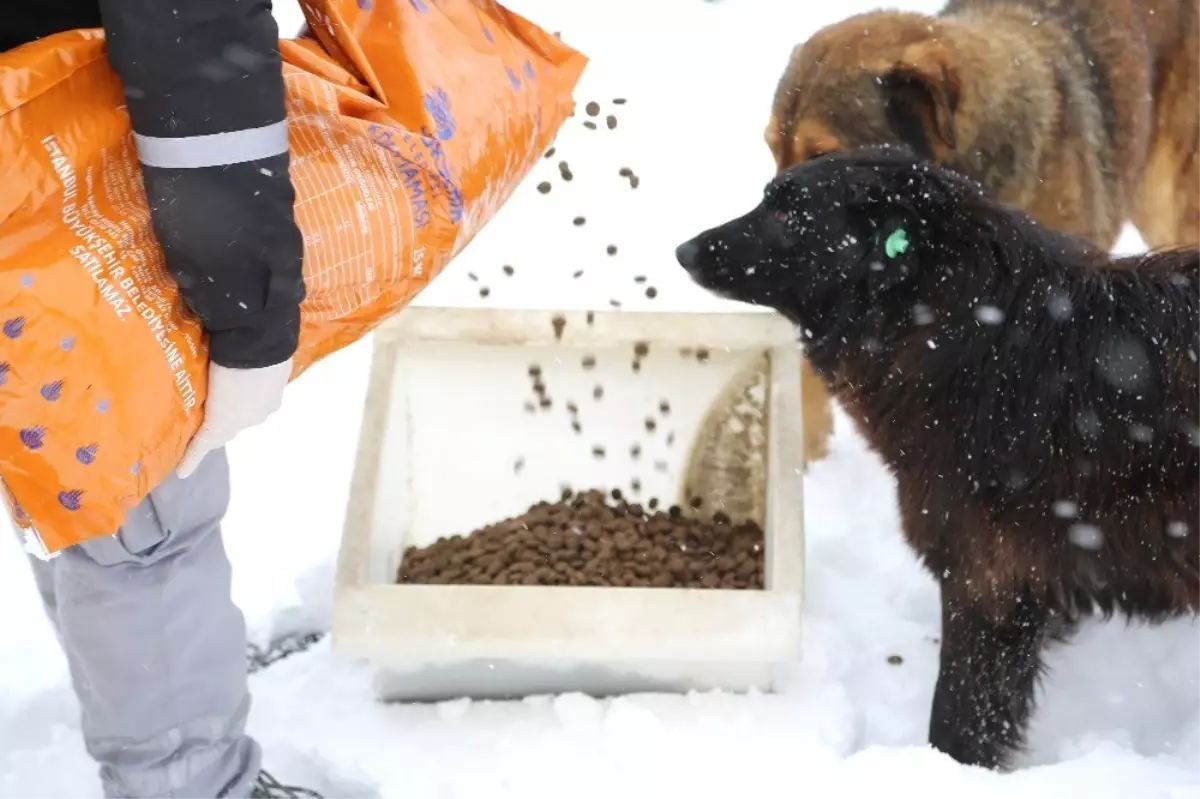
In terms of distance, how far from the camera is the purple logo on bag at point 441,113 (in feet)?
5.08

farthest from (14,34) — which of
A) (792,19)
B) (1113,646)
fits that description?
(792,19)

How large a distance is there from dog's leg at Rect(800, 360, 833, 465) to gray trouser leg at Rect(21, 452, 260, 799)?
1.64 meters

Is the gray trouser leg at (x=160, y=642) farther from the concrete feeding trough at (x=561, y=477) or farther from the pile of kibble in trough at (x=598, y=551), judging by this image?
the pile of kibble in trough at (x=598, y=551)

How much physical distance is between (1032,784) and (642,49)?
12.0ft

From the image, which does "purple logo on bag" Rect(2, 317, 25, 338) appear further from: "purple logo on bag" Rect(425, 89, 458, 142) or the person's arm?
"purple logo on bag" Rect(425, 89, 458, 142)

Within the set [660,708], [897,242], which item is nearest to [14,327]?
[897,242]

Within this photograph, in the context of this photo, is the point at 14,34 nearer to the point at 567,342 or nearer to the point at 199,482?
the point at 199,482

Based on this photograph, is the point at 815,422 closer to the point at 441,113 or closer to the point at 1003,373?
the point at 1003,373

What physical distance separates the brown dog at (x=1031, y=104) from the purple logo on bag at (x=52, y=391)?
5.61 ft

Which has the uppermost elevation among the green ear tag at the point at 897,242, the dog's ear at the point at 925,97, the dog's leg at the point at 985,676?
the dog's ear at the point at 925,97

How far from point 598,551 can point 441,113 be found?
4.41 ft

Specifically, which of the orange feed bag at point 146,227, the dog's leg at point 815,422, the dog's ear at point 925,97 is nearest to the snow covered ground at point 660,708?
the dog's leg at point 815,422

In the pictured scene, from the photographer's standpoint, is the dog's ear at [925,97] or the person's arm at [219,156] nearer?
the person's arm at [219,156]

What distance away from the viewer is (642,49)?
4.79 m
